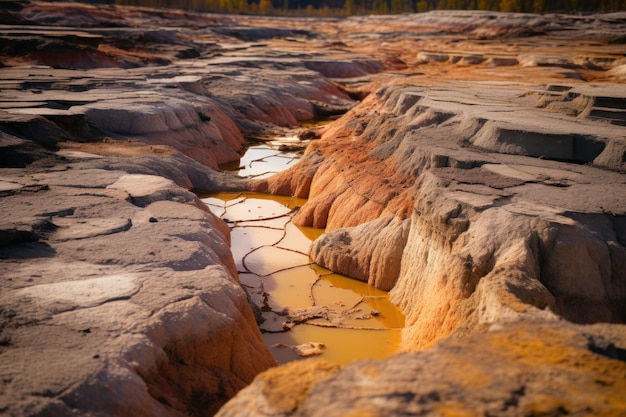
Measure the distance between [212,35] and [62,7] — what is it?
7.91m

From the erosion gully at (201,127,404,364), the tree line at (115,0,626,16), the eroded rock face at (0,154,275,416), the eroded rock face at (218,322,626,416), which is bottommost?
the erosion gully at (201,127,404,364)

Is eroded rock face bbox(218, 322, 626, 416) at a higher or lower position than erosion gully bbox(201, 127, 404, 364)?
higher

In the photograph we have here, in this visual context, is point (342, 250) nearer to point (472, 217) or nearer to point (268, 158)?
point (472, 217)

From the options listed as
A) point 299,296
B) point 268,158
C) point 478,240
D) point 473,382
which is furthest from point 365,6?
point 473,382

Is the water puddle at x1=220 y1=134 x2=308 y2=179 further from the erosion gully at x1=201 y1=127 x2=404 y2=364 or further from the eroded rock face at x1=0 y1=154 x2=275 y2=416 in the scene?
the eroded rock face at x1=0 y1=154 x2=275 y2=416

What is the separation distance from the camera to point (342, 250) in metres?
7.54

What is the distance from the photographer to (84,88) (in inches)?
520

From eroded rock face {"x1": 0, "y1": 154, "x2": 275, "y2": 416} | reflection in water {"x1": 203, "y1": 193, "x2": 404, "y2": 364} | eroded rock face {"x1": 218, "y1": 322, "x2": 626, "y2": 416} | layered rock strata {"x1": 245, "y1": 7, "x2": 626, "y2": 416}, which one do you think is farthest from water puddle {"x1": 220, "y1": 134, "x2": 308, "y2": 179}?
eroded rock face {"x1": 218, "y1": 322, "x2": 626, "y2": 416}

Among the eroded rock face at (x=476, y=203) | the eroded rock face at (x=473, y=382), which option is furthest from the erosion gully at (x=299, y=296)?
the eroded rock face at (x=473, y=382)

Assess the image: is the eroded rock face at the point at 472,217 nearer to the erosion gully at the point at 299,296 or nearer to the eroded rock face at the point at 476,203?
the eroded rock face at the point at 476,203

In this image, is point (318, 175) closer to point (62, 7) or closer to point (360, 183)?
point (360, 183)

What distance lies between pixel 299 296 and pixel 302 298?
0.06 m

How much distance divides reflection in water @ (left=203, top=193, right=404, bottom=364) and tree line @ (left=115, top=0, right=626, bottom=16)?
5153 cm

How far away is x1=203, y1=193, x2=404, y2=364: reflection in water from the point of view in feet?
19.4
